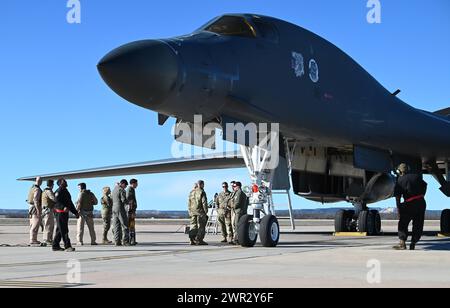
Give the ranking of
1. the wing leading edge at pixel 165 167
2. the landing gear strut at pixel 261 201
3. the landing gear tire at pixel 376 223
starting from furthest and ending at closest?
the wing leading edge at pixel 165 167 < the landing gear tire at pixel 376 223 < the landing gear strut at pixel 261 201

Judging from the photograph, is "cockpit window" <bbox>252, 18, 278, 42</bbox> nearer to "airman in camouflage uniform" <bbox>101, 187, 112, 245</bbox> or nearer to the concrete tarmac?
the concrete tarmac

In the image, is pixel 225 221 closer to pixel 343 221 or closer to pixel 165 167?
pixel 343 221

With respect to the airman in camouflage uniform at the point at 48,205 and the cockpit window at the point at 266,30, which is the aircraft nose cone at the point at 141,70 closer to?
the cockpit window at the point at 266,30

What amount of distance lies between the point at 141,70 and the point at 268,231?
168 inches

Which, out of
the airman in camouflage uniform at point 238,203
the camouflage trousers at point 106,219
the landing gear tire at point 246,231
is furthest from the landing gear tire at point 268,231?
the camouflage trousers at point 106,219

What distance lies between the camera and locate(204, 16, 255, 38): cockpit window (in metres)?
11.9

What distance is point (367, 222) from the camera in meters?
18.8

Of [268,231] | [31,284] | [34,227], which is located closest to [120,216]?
[34,227]

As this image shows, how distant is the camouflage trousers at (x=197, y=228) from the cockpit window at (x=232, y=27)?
4.46 m

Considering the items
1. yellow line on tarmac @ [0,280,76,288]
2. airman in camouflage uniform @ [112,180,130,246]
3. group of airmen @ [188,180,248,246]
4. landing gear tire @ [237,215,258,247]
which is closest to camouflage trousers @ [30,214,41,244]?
airman in camouflage uniform @ [112,180,130,246]

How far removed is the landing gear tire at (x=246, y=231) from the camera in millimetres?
12594

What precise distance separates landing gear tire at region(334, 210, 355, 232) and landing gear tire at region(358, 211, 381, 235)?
79 centimetres

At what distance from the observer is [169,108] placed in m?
10.7

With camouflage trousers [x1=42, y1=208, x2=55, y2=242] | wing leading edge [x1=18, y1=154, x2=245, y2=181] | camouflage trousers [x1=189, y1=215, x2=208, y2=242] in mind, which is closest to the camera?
camouflage trousers [x1=189, y1=215, x2=208, y2=242]
